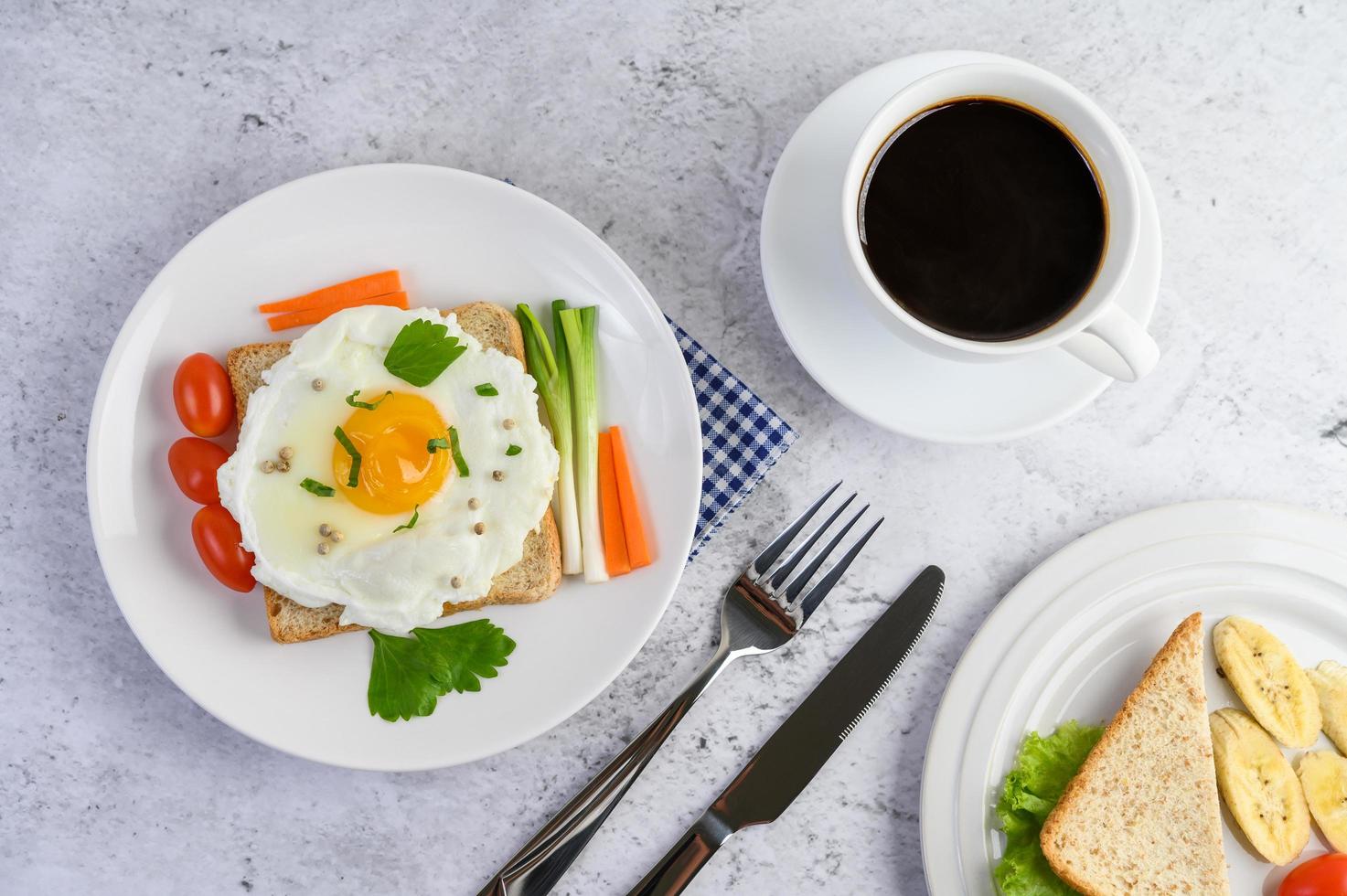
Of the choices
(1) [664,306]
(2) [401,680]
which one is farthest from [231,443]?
(1) [664,306]

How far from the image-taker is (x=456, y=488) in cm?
231

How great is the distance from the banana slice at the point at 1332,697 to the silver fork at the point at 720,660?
1223 mm

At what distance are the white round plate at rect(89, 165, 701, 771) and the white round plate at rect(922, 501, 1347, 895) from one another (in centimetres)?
88

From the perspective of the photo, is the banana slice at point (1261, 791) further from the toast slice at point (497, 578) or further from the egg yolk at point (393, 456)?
the egg yolk at point (393, 456)

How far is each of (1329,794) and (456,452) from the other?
2.38 meters

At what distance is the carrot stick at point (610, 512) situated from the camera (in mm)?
2434

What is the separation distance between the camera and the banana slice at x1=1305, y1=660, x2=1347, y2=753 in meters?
2.51

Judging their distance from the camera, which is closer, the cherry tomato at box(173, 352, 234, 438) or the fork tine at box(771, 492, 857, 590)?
the cherry tomato at box(173, 352, 234, 438)

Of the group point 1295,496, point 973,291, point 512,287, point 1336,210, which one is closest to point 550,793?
point 512,287

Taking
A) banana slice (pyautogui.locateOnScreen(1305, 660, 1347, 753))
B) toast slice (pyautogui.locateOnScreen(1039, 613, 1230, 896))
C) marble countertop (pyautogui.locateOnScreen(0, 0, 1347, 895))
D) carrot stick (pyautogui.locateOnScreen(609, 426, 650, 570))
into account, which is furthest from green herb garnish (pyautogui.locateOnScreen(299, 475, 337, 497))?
banana slice (pyautogui.locateOnScreen(1305, 660, 1347, 753))

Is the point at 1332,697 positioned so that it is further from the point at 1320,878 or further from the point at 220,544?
the point at 220,544

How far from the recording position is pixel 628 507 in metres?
2.41

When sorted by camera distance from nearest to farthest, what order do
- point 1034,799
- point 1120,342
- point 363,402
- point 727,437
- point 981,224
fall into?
point 1120,342, point 981,224, point 363,402, point 1034,799, point 727,437

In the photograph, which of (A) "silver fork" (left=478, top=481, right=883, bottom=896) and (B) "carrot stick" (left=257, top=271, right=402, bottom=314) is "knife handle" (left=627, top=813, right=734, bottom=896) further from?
(B) "carrot stick" (left=257, top=271, right=402, bottom=314)
